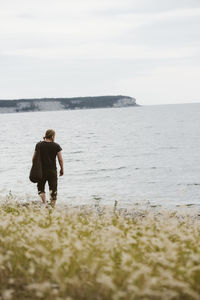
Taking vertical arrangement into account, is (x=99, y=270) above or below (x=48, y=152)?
below

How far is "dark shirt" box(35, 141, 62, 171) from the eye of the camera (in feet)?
37.1

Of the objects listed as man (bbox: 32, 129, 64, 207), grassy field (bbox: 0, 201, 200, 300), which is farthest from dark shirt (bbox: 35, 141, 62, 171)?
grassy field (bbox: 0, 201, 200, 300)

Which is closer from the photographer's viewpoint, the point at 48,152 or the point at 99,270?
the point at 99,270

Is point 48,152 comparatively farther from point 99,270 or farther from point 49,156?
point 99,270

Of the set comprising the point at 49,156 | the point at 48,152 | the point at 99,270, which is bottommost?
the point at 99,270

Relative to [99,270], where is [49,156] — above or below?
above

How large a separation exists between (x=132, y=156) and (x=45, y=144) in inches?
1129

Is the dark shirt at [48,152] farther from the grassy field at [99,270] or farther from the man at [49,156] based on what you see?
the grassy field at [99,270]

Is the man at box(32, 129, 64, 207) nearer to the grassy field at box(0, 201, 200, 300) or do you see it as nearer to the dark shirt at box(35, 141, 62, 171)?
the dark shirt at box(35, 141, 62, 171)

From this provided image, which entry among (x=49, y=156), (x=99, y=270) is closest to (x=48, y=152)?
(x=49, y=156)

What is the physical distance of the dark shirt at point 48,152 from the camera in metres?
11.3

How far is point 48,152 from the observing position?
11375 mm

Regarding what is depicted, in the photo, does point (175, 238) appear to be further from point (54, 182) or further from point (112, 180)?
point (112, 180)

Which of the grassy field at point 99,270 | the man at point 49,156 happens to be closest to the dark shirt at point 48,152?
the man at point 49,156
